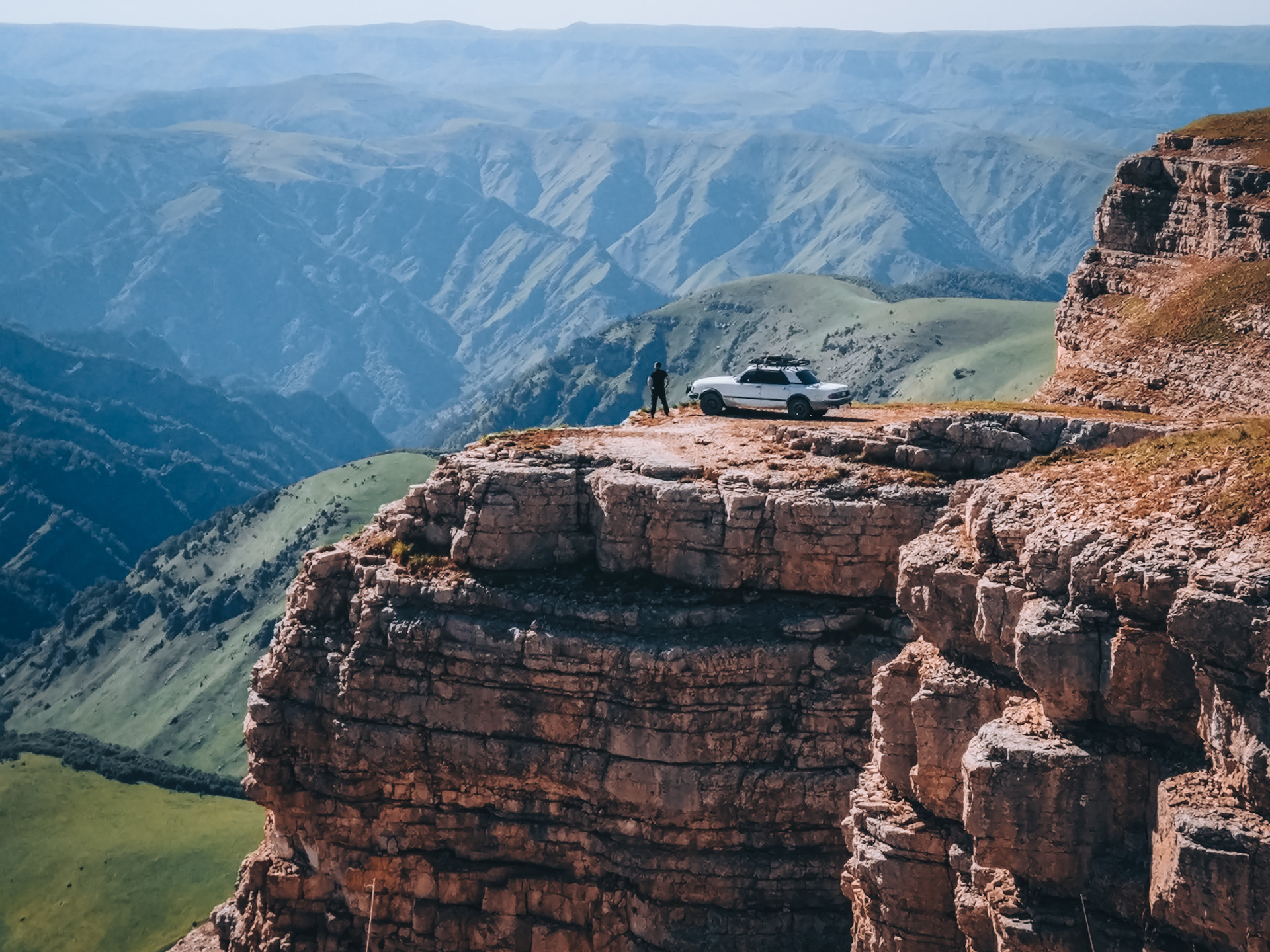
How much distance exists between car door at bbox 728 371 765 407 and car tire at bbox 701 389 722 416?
0.67 meters

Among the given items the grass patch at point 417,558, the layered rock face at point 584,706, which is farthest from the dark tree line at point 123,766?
the grass patch at point 417,558

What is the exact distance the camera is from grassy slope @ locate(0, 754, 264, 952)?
7638 centimetres

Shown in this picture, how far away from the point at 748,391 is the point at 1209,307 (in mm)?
14250

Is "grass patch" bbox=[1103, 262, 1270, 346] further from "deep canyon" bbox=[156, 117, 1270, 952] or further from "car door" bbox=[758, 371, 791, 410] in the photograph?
"car door" bbox=[758, 371, 791, 410]

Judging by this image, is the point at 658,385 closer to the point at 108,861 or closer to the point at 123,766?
the point at 108,861

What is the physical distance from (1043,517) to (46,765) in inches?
3174

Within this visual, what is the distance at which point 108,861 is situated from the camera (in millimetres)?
81625

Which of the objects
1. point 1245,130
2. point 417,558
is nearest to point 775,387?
point 417,558

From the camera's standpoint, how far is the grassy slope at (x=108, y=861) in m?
76.4

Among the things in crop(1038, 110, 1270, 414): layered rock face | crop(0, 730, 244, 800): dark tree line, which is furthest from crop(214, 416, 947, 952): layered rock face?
crop(0, 730, 244, 800): dark tree line

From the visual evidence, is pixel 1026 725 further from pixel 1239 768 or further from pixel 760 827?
pixel 760 827

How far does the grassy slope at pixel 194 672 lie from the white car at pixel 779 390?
9940 cm

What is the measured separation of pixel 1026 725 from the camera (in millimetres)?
27141

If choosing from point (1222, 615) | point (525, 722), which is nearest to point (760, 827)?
point (525, 722)
